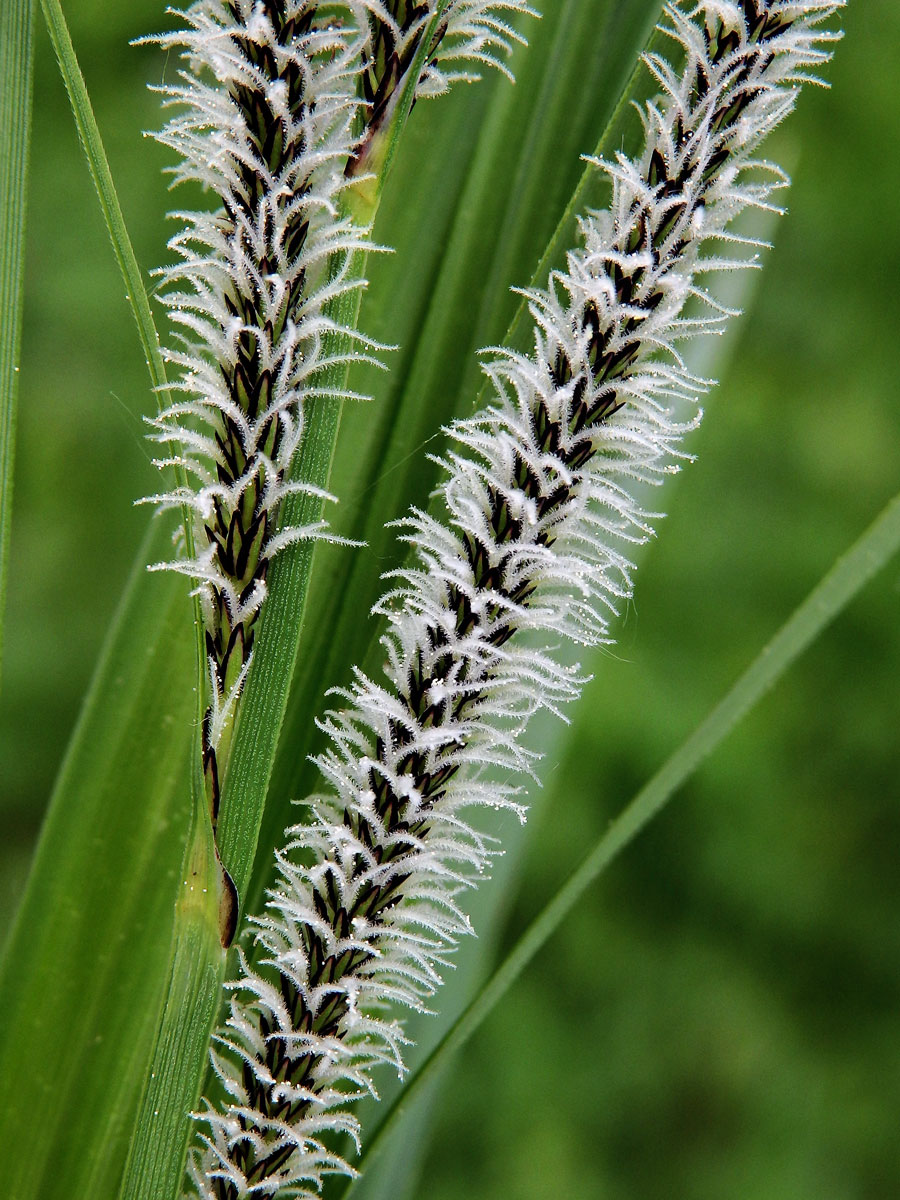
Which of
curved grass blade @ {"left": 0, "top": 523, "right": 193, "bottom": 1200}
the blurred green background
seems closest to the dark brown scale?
curved grass blade @ {"left": 0, "top": 523, "right": 193, "bottom": 1200}

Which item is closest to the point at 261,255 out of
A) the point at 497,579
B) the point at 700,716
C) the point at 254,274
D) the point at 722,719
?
the point at 254,274

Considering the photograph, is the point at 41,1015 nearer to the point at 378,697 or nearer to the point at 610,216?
the point at 378,697

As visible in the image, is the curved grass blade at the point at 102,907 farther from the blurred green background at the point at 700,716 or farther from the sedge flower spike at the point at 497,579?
the blurred green background at the point at 700,716

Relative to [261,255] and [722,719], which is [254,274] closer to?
[261,255]

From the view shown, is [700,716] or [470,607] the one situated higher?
[470,607]

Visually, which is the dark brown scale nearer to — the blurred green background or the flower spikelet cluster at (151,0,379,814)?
the flower spikelet cluster at (151,0,379,814)

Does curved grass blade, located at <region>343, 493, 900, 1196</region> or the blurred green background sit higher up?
curved grass blade, located at <region>343, 493, 900, 1196</region>
